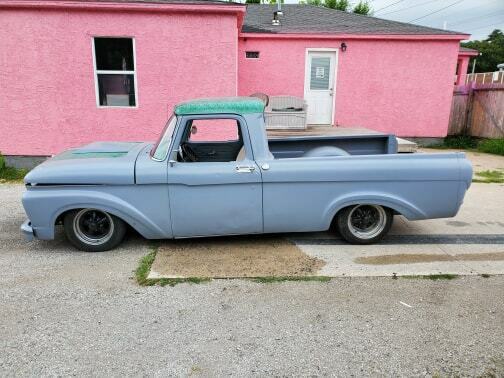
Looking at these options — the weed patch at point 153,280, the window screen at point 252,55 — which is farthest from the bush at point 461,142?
the weed patch at point 153,280

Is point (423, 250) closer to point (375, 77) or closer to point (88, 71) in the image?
point (88, 71)

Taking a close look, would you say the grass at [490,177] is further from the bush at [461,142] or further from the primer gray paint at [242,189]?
the primer gray paint at [242,189]

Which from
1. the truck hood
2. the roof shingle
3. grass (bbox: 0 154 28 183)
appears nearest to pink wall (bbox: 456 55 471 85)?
the roof shingle

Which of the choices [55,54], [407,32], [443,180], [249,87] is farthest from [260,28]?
[443,180]

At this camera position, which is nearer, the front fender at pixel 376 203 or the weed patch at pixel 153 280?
the weed patch at pixel 153 280

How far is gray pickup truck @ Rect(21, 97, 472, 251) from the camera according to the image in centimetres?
416

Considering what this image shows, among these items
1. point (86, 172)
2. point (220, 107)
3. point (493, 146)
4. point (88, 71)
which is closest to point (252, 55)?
point (88, 71)

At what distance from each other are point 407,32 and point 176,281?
33.8 ft

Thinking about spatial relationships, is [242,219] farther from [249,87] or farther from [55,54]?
A: [249,87]

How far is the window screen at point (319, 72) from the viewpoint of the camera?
1133cm

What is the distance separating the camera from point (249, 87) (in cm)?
1134

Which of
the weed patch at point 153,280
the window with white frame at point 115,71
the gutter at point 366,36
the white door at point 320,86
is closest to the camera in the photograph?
the weed patch at point 153,280

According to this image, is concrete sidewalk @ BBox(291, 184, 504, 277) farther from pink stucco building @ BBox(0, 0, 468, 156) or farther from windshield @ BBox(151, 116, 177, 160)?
pink stucco building @ BBox(0, 0, 468, 156)

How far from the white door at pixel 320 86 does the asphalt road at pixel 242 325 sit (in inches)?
329
